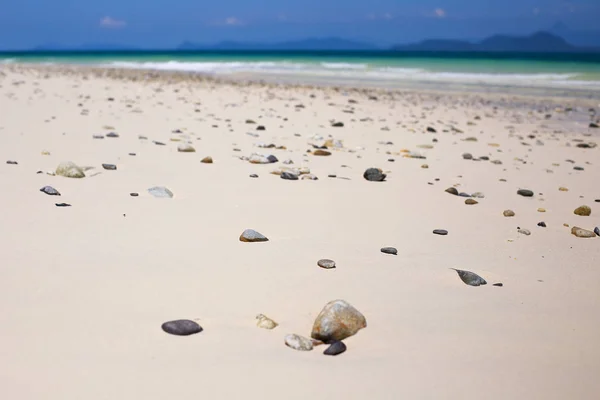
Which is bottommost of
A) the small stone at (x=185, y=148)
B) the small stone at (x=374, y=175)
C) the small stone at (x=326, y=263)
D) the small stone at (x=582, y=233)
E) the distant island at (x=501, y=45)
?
the small stone at (x=582, y=233)

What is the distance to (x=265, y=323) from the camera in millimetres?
2143

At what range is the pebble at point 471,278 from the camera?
2658 millimetres

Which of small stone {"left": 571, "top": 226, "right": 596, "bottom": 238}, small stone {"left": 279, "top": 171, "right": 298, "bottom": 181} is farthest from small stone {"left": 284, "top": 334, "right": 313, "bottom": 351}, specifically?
small stone {"left": 279, "top": 171, "right": 298, "bottom": 181}

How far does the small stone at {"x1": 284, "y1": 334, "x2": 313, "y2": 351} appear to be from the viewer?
1991 mm

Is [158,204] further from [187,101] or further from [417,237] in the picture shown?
[187,101]

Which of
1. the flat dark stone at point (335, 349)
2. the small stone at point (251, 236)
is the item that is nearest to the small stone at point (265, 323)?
the flat dark stone at point (335, 349)

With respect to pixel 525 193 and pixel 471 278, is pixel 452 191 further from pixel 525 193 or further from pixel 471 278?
pixel 471 278

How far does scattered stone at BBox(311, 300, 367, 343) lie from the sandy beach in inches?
1.8

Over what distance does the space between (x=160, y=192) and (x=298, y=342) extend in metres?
2.18

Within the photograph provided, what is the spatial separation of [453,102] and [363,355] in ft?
40.5

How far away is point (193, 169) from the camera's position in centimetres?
484

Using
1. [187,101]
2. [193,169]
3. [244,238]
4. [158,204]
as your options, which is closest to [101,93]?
[187,101]

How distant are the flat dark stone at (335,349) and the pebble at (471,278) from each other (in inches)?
36.5

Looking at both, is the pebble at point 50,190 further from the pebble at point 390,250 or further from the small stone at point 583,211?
the small stone at point 583,211
